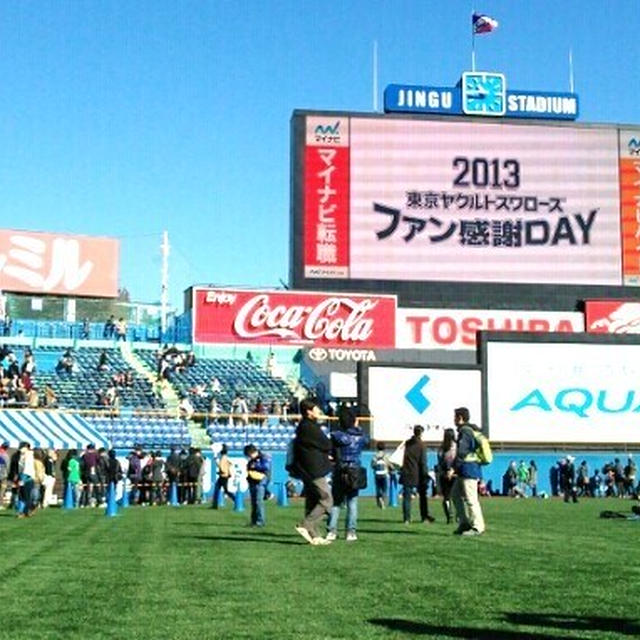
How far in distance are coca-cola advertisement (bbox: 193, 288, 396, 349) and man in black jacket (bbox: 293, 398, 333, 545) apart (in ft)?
124

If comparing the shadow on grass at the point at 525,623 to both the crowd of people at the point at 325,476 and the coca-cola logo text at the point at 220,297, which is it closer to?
the crowd of people at the point at 325,476

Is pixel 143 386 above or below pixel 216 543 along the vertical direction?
above

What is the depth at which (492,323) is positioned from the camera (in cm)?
5403

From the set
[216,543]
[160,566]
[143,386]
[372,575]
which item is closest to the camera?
[372,575]

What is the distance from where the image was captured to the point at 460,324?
53.7 metres

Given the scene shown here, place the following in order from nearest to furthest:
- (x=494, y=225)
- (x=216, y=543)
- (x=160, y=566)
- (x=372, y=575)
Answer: (x=372, y=575) < (x=160, y=566) < (x=216, y=543) < (x=494, y=225)

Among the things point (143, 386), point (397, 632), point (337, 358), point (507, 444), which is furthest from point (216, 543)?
point (337, 358)

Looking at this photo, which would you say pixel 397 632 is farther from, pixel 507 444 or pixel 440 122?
pixel 440 122

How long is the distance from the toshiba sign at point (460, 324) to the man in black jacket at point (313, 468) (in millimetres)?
38481

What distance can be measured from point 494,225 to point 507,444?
1342 cm

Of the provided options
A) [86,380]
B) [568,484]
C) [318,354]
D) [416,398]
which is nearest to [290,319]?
[318,354]

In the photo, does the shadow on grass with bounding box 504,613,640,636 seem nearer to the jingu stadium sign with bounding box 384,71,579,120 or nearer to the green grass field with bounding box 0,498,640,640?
the green grass field with bounding box 0,498,640,640

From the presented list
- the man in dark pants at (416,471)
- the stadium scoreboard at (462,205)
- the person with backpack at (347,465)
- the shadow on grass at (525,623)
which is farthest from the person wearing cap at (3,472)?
the stadium scoreboard at (462,205)

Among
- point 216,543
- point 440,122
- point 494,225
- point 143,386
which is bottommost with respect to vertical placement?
point 216,543
